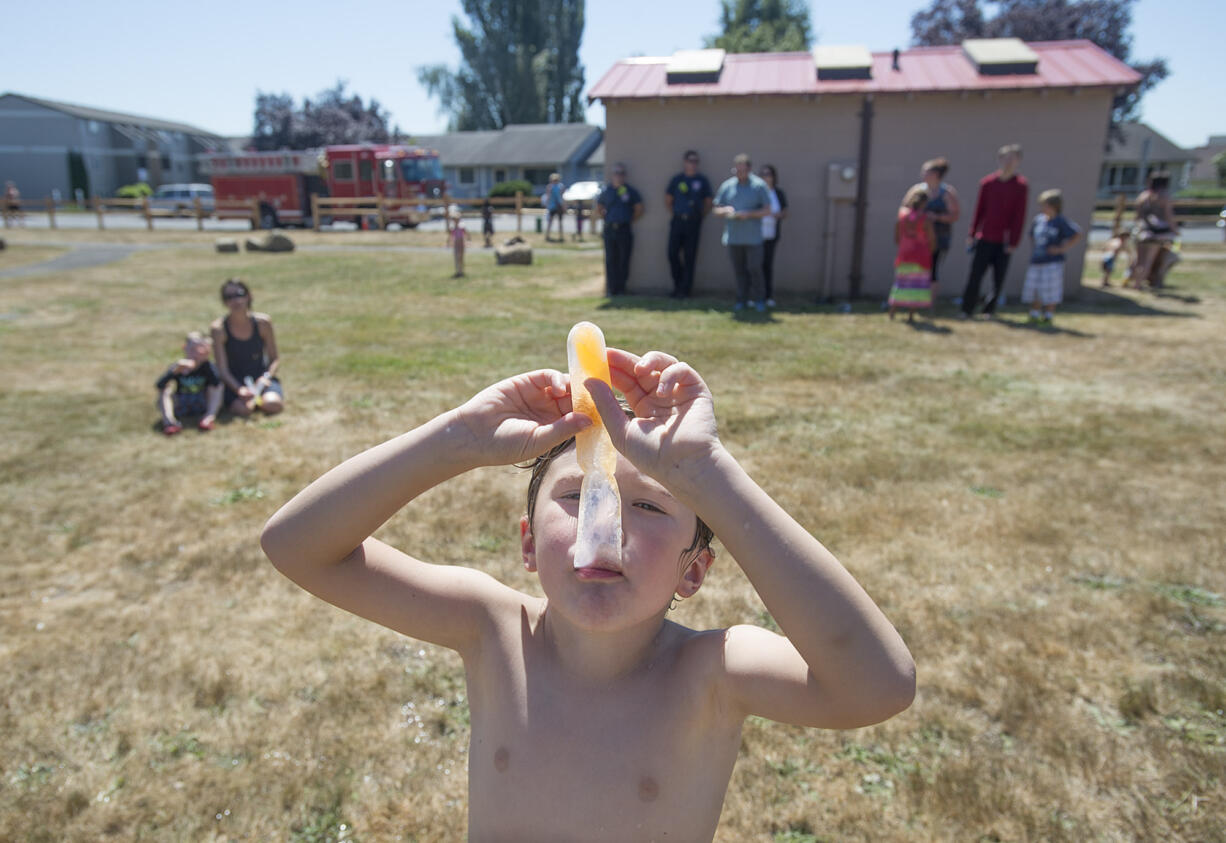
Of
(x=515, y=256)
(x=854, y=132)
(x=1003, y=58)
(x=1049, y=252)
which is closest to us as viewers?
(x=1049, y=252)

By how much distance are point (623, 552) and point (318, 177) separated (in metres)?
35.2

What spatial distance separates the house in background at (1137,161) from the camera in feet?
179

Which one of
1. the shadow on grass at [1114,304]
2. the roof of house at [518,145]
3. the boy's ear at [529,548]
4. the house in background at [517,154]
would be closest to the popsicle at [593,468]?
the boy's ear at [529,548]

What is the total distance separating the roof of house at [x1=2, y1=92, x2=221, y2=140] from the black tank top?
64899 mm

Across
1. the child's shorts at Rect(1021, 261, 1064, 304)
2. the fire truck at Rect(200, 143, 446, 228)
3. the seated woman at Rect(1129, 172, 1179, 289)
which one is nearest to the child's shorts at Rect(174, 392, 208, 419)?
the child's shorts at Rect(1021, 261, 1064, 304)

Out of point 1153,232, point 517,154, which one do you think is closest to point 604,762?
point 1153,232

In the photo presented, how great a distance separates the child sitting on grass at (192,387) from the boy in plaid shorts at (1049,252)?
31.0 feet

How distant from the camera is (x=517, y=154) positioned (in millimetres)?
56000

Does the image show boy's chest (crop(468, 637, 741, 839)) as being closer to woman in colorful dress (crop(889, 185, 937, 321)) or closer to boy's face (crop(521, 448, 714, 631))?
boy's face (crop(521, 448, 714, 631))

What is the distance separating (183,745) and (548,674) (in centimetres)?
192

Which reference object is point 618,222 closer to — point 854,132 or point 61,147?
point 854,132

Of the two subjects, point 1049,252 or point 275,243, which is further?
point 275,243

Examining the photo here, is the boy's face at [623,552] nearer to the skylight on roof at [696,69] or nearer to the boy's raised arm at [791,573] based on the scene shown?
the boy's raised arm at [791,573]

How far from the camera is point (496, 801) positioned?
160 cm
